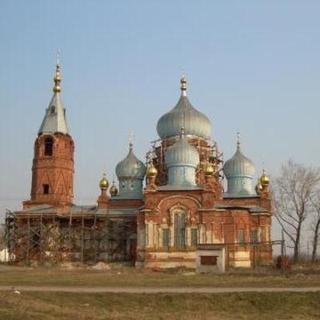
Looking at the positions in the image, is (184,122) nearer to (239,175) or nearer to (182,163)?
(182,163)

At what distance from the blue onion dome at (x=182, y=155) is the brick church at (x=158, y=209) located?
82 millimetres

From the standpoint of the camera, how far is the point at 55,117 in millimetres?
55750

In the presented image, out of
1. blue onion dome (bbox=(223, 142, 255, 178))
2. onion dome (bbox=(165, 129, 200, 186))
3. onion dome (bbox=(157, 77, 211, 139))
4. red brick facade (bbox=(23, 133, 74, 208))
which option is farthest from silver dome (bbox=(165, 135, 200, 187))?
red brick facade (bbox=(23, 133, 74, 208))

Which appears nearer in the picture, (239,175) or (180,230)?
(180,230)

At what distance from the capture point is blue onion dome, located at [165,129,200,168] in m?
49.5

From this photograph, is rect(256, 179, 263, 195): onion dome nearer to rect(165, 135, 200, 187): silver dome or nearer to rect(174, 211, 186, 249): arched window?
rect(165, 135, 200, 187): silver dome

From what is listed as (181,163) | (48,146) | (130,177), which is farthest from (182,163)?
(48,146)

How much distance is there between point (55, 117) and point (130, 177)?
8882 mm

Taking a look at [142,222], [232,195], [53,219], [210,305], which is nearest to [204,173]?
[232,195]

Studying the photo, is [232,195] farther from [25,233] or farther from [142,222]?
[25,233]

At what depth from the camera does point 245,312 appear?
19031mm

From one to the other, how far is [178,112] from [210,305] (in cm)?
3571

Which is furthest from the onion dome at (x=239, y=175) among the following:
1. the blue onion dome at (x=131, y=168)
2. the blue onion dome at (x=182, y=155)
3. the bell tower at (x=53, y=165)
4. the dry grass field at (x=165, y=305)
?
the dry grass field at (x=165, y=305)

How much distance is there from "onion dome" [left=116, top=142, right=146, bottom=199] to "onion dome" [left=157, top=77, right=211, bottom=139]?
354 centimetres
